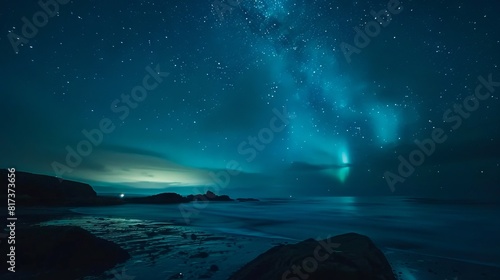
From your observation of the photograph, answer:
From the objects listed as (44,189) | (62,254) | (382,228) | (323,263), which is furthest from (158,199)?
(323,263)

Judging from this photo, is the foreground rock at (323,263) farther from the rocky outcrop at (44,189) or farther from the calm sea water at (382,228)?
the rocky outcrop at (44,189)

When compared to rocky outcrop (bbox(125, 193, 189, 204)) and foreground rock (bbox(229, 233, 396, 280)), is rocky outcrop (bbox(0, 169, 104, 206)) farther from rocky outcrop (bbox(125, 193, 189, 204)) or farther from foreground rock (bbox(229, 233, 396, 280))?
foreground rock (bbox(229, 233, 396, 280))

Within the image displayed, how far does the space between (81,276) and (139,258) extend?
2045 mm

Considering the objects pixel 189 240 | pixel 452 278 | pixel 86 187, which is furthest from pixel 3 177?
pixel 452 278

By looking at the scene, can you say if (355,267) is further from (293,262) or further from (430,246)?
(430,246)

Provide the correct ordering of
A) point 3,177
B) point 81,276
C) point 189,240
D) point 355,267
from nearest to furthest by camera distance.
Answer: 1. point 355,267
2. point 81,276
3. point 189,240
4. point 3,177

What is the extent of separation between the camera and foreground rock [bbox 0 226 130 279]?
7.14 meters

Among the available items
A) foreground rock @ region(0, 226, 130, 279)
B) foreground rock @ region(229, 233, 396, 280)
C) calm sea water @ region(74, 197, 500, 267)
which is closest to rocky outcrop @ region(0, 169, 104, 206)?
calm sea water @ region(74, 197, 500, 267)

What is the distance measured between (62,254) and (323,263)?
306 inches

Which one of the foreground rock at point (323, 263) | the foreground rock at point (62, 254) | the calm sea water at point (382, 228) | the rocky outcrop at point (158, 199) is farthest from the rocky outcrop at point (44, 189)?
the foreground rock at point (323, 263)

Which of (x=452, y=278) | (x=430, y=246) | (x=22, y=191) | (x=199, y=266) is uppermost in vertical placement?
(x=22, y=191)

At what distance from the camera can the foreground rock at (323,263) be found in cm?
582

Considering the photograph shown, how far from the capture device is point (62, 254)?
25.4 feet

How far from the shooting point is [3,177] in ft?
135
